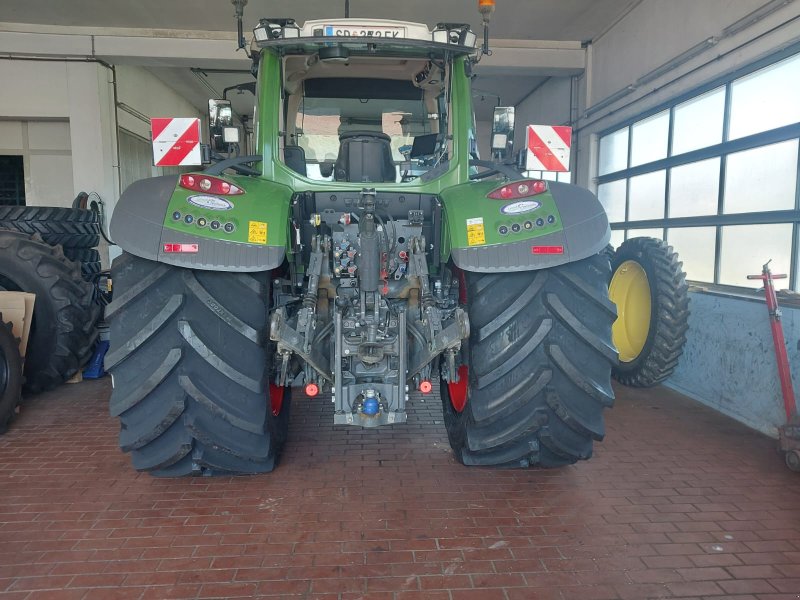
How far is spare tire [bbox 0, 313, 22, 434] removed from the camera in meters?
3.90

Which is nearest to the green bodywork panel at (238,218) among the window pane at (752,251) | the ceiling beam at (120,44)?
the window pane at (752,251)

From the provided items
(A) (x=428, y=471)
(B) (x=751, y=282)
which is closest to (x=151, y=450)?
(A) (x=428, y=471)

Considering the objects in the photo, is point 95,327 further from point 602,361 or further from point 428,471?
point 602,361

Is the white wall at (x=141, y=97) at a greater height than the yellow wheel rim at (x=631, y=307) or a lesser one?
greater

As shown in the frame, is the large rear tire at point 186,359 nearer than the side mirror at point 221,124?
Yes

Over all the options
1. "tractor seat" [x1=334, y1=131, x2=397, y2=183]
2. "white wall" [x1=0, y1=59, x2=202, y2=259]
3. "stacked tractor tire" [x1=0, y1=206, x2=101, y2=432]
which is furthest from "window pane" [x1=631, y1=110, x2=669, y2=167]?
"white wall" [x1=0, y1=59, x2=202, y2=259]

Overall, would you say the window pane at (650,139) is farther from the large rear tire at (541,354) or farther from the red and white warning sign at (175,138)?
the red and white warning sign at (175,138)

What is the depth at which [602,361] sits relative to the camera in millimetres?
2762

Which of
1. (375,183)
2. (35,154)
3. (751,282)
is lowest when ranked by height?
(751,282)

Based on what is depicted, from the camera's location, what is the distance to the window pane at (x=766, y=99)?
4059 millimetres

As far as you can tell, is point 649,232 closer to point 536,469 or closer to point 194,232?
point 536,469

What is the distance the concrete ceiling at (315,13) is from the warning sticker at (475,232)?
5.22m

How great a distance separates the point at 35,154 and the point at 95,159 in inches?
49.8

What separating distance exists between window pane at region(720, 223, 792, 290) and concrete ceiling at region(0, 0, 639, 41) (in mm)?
3453
